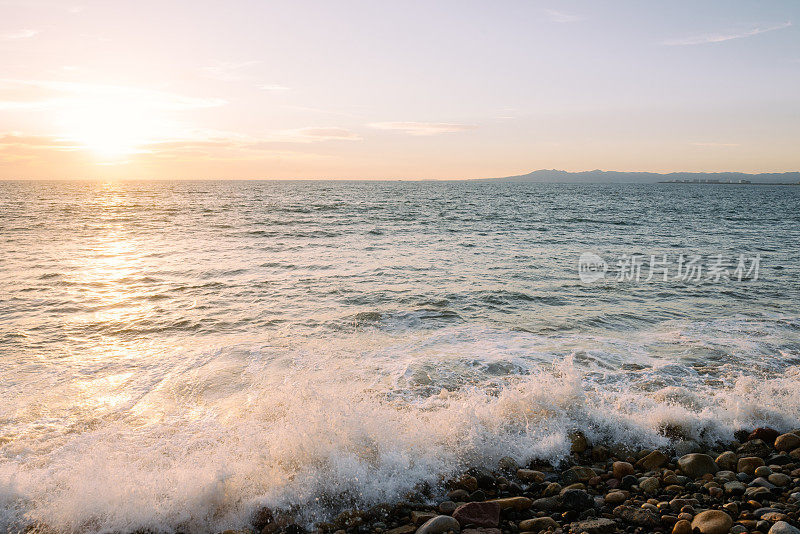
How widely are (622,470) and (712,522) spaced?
1085 millimetres

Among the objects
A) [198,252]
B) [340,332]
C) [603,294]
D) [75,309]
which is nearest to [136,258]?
[198,252]

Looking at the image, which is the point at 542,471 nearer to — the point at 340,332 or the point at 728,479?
the point at 728,479

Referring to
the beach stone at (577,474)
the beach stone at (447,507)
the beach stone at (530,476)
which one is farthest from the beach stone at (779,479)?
the beach stone at (447,507)

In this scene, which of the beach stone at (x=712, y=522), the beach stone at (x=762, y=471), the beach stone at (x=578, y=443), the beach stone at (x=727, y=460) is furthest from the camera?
the beach stone at (x=578, y=443)

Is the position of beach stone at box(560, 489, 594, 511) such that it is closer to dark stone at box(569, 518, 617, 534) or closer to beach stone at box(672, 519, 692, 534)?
dark stone at box(569, 518, 617, 534)

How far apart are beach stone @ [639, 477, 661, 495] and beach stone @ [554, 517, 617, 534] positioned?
85 cm

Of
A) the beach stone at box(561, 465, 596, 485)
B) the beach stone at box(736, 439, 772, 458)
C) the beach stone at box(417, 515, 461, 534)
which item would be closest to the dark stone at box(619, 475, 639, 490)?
the beach stone at box(561, 465, 596, 485)

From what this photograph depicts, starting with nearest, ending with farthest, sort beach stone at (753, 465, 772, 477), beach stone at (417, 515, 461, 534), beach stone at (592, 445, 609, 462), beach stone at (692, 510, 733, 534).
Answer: beach stone at (692, 510, 733, 534) < beach stone at (417, 515, 461, 534) < beach stone at (753, 465, 772, 477) < beach stone at (592, 445, 609, 462)

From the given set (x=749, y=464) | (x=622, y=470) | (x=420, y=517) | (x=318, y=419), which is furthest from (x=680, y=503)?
(x=318, y=419)

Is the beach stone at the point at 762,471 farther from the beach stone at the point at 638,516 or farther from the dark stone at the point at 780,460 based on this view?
the beach stone at the point at 638,516

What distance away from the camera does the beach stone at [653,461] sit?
522 cm

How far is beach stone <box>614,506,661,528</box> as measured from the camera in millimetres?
4123

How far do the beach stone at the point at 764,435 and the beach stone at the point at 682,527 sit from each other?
260 centimetres

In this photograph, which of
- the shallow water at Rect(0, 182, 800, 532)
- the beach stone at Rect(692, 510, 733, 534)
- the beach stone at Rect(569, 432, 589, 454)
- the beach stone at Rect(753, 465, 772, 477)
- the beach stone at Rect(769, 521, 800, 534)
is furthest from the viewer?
the beach stone at Rect(569, 432, 589, 454)
